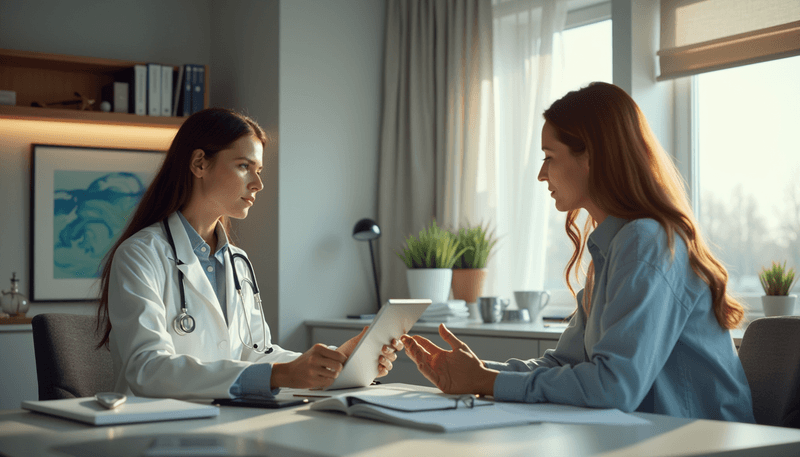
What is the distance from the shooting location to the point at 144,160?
3.83 m

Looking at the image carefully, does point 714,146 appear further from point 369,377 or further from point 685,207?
point 369,377

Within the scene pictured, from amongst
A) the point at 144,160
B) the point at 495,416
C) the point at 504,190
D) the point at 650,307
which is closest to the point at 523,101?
the point at 504,190

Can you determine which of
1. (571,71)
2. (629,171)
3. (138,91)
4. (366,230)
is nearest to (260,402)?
(629,171)

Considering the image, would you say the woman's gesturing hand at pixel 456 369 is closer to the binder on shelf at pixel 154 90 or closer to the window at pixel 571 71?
the window at pixel 571 71

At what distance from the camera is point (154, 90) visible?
361 centimetres

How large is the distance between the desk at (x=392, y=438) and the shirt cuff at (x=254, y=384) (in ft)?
0.77

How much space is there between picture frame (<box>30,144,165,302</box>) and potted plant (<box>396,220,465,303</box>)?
1.30 meters

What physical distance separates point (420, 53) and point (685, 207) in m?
2.41

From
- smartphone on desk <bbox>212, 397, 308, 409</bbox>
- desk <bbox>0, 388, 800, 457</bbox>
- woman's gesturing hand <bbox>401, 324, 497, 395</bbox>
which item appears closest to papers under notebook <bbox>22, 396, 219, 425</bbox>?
desk <bbox>0, 388, 800, 457</bbox>

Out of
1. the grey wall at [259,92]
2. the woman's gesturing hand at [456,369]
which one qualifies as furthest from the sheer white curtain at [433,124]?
the woman's gesturing hand at [456,369]

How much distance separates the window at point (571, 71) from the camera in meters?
3.30

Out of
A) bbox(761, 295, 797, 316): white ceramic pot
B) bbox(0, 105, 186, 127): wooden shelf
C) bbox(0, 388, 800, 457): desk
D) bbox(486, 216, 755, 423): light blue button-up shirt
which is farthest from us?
bbox(0, 105, 186, 127): wooden shelf

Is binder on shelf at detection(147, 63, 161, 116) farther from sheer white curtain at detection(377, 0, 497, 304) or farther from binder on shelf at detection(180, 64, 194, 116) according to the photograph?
sheer white curtain at detection(377, 0, 497, 304)

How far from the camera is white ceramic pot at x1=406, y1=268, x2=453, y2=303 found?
3.24 metres
